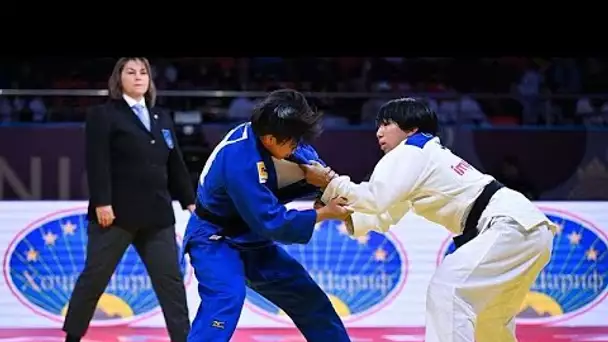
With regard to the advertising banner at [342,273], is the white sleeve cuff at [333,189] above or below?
above

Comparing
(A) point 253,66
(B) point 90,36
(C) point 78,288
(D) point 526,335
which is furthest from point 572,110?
(B) point 90,36

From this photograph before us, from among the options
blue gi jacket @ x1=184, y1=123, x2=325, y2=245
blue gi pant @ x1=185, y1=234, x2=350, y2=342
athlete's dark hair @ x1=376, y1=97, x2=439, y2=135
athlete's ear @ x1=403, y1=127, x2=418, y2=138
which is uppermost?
athlete's dark hair @ x1=376, y1=97, x2=439, y2=135

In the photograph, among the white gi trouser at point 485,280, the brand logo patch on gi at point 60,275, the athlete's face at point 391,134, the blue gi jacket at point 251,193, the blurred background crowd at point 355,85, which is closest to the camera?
the blue gi jacket at point 251,193

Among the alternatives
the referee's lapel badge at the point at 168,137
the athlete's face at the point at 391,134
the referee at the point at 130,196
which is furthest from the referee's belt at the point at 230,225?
the referee's lapel badge at the point at 168,137

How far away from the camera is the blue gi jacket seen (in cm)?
359

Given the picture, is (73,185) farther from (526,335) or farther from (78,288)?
(526,335)

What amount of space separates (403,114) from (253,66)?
12.2 ft

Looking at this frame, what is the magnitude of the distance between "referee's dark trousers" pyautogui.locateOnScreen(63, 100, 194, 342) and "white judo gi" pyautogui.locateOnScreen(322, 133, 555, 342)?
4.73 feet

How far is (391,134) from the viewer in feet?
12.9

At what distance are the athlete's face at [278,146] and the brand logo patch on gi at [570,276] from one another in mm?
2400

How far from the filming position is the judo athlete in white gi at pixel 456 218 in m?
3.71

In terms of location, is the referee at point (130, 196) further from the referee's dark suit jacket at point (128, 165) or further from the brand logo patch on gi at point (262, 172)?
the brand logo patch on gi at point (262, 172)

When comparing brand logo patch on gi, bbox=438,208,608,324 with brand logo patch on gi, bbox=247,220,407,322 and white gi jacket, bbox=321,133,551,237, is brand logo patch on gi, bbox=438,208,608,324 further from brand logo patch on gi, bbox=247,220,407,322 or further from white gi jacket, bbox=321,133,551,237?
white gi jacket, bbox=321,133,551,237

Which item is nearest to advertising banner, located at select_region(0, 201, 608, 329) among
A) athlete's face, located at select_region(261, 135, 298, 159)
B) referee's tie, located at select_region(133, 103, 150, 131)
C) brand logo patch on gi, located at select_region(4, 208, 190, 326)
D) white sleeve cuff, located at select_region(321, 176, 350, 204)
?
brand logo patch on gi, located at select_region(4, 208, 190, 326)
